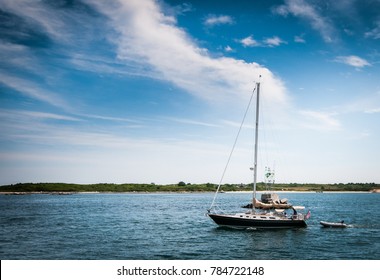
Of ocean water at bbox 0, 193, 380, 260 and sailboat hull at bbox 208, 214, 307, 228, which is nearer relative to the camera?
ocean water at bbox 0, 193, 380, 260

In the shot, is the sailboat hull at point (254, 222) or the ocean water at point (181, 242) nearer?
the ocean water at point (181, 242)

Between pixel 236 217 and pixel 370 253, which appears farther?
pixel 236 217

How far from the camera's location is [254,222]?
139 ft

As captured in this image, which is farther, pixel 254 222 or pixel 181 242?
pixel 254 222

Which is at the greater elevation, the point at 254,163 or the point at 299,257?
the point at 254,163

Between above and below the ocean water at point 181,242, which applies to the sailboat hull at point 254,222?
above

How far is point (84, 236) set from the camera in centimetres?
4041

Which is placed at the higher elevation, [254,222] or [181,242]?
[254,222]

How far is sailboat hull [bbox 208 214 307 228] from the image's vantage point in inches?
1665

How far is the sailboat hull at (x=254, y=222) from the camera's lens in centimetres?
4228
